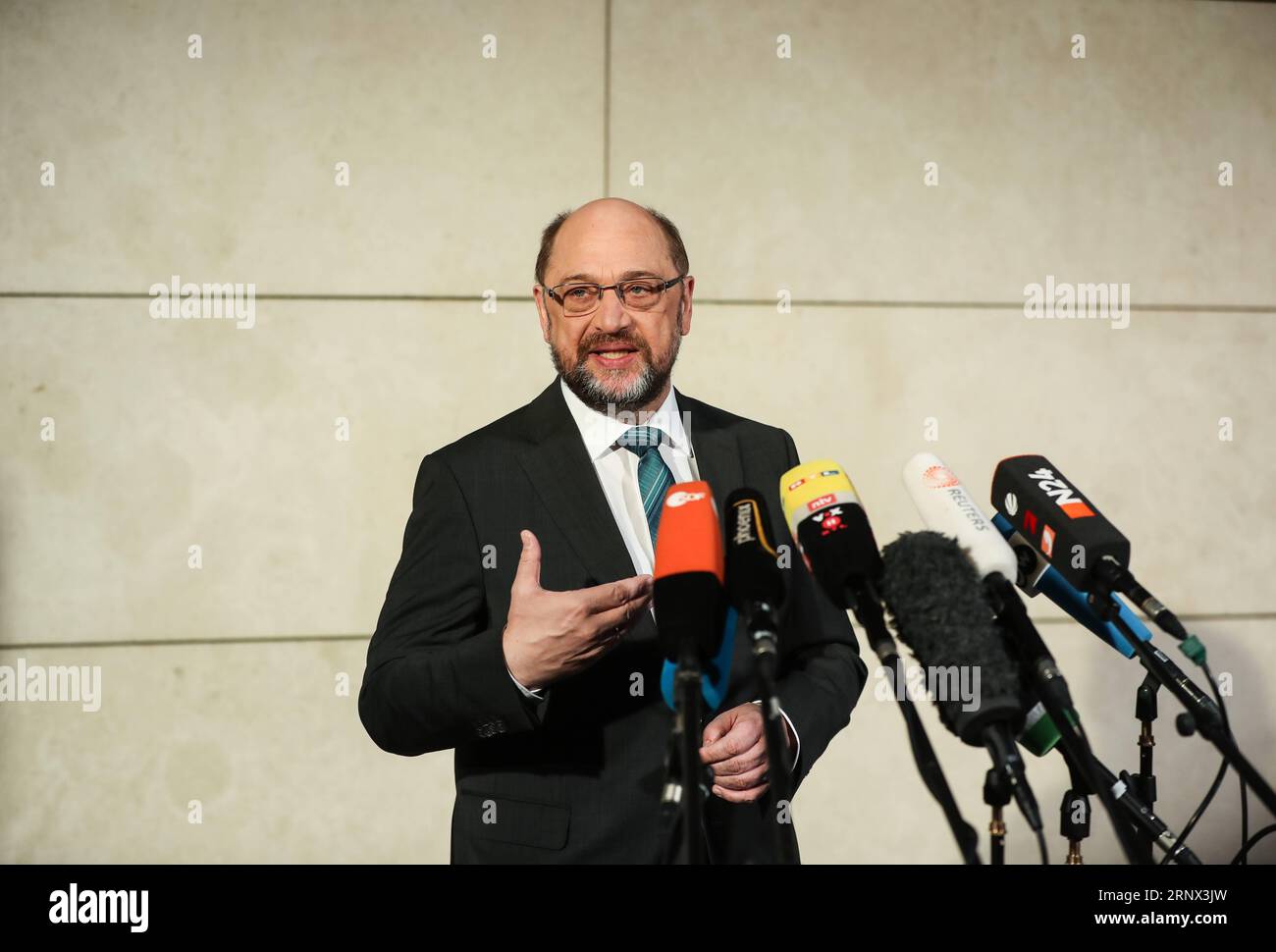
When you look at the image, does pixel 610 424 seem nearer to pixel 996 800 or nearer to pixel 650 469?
pixel 650 469

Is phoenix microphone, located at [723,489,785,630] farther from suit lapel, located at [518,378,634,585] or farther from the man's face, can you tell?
the man's face

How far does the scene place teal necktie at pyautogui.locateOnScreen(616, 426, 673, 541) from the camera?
169cm

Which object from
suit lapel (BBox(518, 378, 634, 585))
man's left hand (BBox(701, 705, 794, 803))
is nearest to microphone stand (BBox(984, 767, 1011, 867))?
man's left hand (BBox(701, 705, 794, 803))

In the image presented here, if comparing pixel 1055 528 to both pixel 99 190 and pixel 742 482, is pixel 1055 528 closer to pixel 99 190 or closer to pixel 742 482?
pixel 742 482

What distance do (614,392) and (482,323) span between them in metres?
1.15

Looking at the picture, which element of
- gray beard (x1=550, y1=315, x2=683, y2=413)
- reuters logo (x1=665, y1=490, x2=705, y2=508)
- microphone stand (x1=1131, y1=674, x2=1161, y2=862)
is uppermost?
gray beard (x1=550, y1=315, x2=683, y2=413)

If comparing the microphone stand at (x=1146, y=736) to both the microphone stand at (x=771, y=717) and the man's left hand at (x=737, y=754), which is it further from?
the microphone stand at (x=771, y=717)

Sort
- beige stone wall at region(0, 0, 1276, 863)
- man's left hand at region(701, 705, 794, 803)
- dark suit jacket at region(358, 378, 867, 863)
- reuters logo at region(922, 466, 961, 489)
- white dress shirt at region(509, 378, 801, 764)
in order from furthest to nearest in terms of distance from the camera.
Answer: beige stone wall at region(0, 0, 1276, 863)
white dress shirt at region(509, 378, 801, 764)
dark suit jacket at region(358, 378, 867, 863)
man's left hand at region(701, 705, 794, 803)
reuters logo at region(922, 466, 961, 489)

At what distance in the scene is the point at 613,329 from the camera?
69.5 inches

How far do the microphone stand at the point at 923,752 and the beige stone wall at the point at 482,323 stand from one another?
2.01 m

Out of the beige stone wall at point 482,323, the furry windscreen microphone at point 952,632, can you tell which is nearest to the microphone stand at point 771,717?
the furry windscreen microphone at point 952,632

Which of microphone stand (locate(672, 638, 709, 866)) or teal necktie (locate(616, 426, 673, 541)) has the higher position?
teal necktie (locate(616, 426, 673, 541))

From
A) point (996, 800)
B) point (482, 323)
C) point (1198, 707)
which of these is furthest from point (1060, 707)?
point (482, 323)
